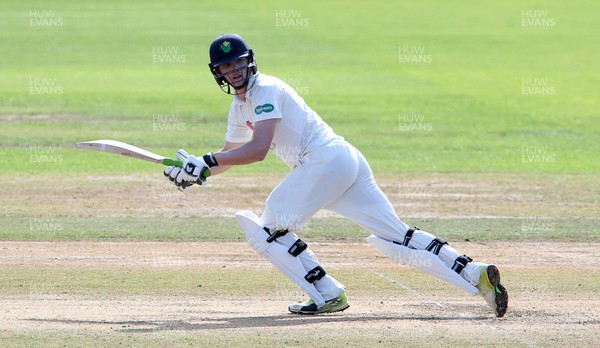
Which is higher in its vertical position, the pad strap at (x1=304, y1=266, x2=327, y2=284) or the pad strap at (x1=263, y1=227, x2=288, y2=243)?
the pad strap at (x1=263, y1=227, x2=288, y2=243)

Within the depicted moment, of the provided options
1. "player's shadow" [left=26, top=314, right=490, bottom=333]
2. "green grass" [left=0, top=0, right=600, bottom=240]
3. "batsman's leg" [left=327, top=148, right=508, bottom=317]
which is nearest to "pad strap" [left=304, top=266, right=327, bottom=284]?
"player's shadow" [left=26, top=314, right=490, bottom=333]

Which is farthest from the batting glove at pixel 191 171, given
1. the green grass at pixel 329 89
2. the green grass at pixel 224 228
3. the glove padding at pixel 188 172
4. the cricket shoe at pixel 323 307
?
the green grass at pixel 329 89

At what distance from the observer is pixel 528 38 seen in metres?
41.6

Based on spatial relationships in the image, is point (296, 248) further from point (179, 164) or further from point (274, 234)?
point (179, 164)

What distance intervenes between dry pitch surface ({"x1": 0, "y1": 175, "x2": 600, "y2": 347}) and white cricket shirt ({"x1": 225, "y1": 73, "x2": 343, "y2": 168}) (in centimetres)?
139

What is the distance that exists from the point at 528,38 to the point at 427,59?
7.21m

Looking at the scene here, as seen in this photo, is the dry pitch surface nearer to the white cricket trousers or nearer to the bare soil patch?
the bare soil patch

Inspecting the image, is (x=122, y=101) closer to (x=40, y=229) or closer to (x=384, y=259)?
(x=40, y=229)

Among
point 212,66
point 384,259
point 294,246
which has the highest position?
point 212,66

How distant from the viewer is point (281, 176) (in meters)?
18.2

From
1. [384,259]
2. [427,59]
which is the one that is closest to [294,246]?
[384,259]

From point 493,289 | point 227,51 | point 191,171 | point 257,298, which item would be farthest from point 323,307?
point 227,51

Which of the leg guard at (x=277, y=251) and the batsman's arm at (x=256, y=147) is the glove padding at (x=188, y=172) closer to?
the batsman's arm at (x=256, y=147)

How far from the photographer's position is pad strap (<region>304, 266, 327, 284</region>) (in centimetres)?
924
